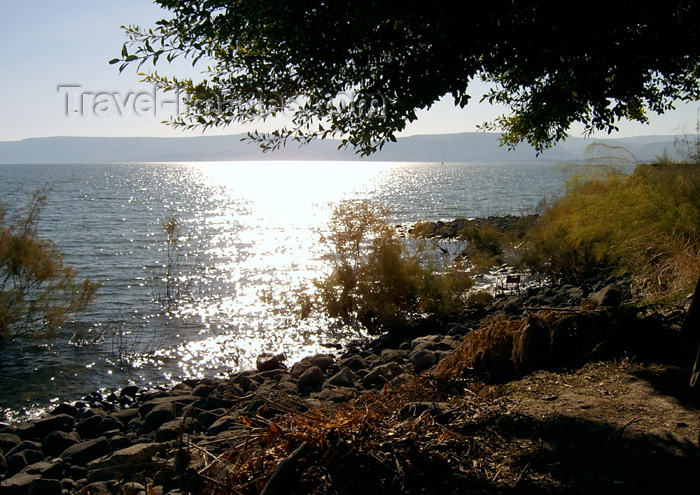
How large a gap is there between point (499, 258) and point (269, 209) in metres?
40.7

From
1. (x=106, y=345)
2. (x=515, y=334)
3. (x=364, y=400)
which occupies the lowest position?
(x=106, y=345)

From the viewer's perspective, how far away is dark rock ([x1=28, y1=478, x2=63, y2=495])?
20.1ft

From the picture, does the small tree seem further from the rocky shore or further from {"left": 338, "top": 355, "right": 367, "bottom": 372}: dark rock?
{"left": 338, "top": 355, "right": 367, "bottom": 372}: dark rock

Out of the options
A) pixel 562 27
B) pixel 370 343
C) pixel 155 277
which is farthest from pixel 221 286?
pixel 562 27

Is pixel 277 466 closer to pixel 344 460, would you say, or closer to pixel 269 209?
pixel 344 460

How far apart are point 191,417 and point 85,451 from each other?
418 centimetres

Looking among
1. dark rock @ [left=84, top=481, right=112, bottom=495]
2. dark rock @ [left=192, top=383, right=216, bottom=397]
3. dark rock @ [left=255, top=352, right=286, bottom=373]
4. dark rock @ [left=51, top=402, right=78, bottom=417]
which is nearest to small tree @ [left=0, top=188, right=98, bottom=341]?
dark rock @ [left=51, top=402, right=78, bottom=417]

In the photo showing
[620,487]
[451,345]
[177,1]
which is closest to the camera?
[620,487]

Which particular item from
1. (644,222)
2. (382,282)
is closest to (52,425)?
(382,282)

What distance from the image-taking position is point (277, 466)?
3652 millimetres

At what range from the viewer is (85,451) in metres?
7.67

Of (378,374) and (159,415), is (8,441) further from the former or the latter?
(378,374)

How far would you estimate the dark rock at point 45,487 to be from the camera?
6.11 meters

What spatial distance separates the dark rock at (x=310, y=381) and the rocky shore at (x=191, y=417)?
0.02 meters
